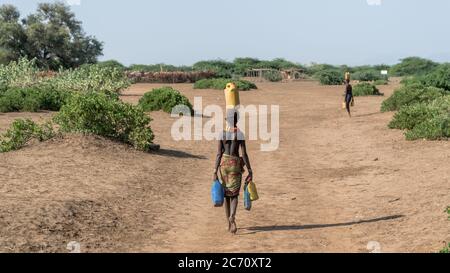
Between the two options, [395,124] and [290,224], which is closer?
[290,224]

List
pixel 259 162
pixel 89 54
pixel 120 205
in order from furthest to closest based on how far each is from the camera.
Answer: pixel 89 54, pixel 259 162, pixel 120 205

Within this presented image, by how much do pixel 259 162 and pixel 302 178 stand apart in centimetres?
232

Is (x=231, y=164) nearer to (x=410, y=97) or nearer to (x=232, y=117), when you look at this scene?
(x=232, y=117)

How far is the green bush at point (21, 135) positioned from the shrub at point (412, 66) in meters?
79.7

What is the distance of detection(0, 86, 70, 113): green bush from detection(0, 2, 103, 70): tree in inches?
1454

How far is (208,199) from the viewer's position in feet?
38.1

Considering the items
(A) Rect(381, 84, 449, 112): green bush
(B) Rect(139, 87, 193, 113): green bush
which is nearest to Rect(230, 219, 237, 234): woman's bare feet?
(B) Rect(139, 87, 193, 113): green bush

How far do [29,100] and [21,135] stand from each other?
987 cm

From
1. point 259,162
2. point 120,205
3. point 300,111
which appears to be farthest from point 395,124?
point 120,205

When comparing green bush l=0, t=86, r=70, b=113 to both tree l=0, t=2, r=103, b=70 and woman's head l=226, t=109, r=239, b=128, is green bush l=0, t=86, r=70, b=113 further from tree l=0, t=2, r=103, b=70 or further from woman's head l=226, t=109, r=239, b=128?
tree l=0, t=2, r=103, b=70

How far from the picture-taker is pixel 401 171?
13805 mm

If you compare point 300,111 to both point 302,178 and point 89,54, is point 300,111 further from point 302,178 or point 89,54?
point 89,54

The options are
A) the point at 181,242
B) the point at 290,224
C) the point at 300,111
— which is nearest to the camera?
the point at 181,242

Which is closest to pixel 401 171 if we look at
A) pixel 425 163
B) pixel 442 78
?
pixel 425 163
